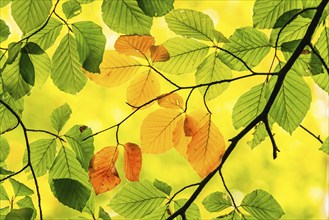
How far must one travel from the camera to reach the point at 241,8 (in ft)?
9.36

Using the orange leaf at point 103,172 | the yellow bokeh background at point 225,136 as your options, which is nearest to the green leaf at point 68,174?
the orange leaf at point 103,172

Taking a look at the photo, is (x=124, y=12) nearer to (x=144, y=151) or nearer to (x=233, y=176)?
(x=144, y=151)

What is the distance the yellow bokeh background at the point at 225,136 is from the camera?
2.56 m

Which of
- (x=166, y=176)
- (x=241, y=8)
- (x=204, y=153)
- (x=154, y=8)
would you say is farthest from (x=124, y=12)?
(x=241, y=8)

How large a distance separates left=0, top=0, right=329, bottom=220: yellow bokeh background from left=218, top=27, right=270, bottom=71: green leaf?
5.65 ft

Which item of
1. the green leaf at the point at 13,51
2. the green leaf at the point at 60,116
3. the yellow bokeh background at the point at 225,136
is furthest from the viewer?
the yellow bokeh background at the point at 225,136

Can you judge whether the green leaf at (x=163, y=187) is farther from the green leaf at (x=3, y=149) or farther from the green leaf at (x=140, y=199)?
the green leaf at (x=3, y=149)

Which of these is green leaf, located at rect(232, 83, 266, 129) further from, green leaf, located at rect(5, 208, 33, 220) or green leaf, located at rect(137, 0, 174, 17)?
green leaf, located at rect(5, 208, 33, 220)

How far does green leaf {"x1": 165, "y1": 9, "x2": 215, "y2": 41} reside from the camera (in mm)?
709

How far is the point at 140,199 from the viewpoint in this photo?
69 centimetres

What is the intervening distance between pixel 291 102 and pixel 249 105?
0.21 ft

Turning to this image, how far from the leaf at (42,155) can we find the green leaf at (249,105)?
11.3 inches

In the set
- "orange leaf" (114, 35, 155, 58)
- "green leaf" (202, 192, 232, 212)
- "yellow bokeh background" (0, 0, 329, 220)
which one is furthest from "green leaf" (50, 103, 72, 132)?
"yellow bokeh background" (0, 0, 329, 220)

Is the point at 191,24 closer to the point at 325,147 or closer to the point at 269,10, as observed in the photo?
the point at 269,10
